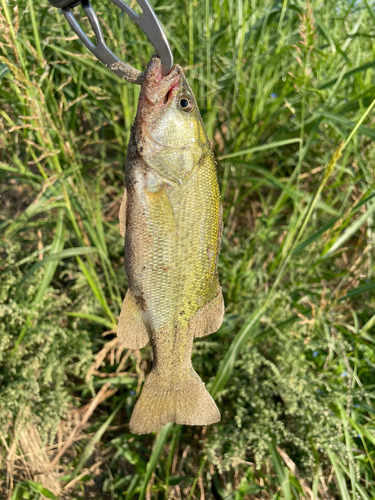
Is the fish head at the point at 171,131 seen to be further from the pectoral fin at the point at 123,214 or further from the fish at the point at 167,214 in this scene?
the pectoral fin at the point at 123,214

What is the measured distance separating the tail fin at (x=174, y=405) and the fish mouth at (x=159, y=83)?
98 centimetres

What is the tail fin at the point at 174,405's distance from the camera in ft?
4.62

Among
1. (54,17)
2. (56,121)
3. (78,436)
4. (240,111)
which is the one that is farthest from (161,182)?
(78,436)

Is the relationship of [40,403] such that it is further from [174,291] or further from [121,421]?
[174,291]

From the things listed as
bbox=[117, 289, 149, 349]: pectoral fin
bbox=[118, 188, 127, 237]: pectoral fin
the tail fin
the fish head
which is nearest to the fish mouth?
the fish head

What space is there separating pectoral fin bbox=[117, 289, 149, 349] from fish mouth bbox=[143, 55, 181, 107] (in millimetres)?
667

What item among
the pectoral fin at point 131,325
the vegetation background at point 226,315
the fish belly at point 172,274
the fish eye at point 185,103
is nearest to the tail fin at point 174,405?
the fish belly at point 172,274

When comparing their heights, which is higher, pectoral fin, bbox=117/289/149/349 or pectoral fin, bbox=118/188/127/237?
pectoral fin, bbox=118/188/127/237

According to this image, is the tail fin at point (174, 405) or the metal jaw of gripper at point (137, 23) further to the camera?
the tail fin at point (174, 405)

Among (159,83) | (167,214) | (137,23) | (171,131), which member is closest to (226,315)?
(167,214)

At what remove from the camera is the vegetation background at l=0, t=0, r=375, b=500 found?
2.13m

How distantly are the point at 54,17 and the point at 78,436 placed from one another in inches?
107

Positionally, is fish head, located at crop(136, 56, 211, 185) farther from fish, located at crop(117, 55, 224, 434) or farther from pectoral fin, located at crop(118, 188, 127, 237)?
pectoral fin, located at crop(118, 188, 127, 237)

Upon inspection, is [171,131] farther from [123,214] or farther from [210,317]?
[210,317]
